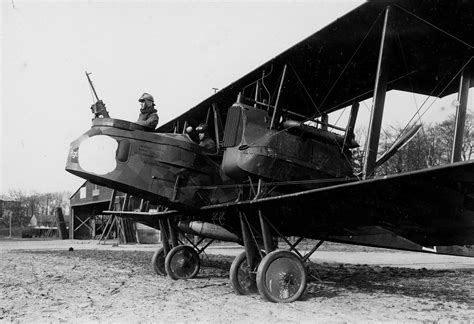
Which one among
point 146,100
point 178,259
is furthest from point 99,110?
point 178,259

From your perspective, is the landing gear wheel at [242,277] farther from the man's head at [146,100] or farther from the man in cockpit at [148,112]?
the man's head at [146,100]

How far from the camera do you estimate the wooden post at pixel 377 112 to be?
5773mm

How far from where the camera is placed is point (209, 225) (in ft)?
35.3

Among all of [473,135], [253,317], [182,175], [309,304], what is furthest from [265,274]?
[473,135]

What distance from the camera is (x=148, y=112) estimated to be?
875 cm

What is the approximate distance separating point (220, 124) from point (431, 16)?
15.4 feet

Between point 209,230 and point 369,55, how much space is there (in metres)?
5.31

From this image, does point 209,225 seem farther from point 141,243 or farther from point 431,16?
point 141,243

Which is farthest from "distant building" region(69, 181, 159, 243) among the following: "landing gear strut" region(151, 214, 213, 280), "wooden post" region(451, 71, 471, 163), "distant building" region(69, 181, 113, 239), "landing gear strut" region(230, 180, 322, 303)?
"wooden post" region(451, 71, 471, 163)

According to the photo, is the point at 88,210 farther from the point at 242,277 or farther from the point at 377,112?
the point at 377,112

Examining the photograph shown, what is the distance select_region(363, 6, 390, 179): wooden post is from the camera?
5.77m

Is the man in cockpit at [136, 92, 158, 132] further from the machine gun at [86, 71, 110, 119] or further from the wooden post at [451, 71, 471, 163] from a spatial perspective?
the wooden post at [451, 71, 471, 163]

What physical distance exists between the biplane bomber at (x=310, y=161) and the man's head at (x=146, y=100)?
59 centimetres

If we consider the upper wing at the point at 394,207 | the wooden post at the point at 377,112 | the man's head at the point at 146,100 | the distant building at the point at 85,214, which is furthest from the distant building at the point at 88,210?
the wooden post at the point at 377,112
